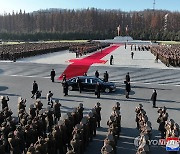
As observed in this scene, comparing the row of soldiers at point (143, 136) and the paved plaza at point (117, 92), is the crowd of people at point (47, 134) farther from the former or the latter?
the row of soldiers at point (143, 136)

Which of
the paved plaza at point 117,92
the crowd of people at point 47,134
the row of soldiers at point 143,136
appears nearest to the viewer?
the row of soldiers at point 143,136

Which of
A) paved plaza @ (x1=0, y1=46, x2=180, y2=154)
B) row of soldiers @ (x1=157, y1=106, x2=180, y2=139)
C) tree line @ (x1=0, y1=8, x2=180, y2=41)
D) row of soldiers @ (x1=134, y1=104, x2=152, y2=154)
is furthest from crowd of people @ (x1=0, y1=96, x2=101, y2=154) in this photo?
tree line @ (x1=0, y1=8, x2=180, y2=41)

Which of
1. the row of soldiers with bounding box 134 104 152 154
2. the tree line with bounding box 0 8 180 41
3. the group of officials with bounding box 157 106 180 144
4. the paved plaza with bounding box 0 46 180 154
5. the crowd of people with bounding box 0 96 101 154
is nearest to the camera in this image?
the row of soldiers with bounding box 134 104 152 154

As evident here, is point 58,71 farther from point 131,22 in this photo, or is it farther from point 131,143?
point 131,22

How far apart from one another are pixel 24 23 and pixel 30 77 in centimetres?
10485

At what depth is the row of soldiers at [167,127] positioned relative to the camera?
958 centimetres

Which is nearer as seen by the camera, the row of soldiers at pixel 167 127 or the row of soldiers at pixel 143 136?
the row of soldiers at pixel 143 136

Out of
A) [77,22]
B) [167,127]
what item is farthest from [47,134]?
[77,22]

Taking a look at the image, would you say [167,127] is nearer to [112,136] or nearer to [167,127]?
[167,127]

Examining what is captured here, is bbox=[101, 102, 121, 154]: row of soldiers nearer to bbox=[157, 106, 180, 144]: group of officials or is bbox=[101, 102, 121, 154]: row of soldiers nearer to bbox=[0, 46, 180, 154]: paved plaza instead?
bbox=[0, 46, 180, 154]: paved plaza

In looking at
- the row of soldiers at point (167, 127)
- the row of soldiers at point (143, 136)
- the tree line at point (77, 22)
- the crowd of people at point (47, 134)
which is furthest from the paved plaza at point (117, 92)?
the tree line at point (77, 22)

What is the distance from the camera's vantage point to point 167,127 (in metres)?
10.3

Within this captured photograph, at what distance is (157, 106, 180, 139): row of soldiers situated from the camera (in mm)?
9580

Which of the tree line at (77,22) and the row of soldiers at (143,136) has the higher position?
the tree line at (77,22)
